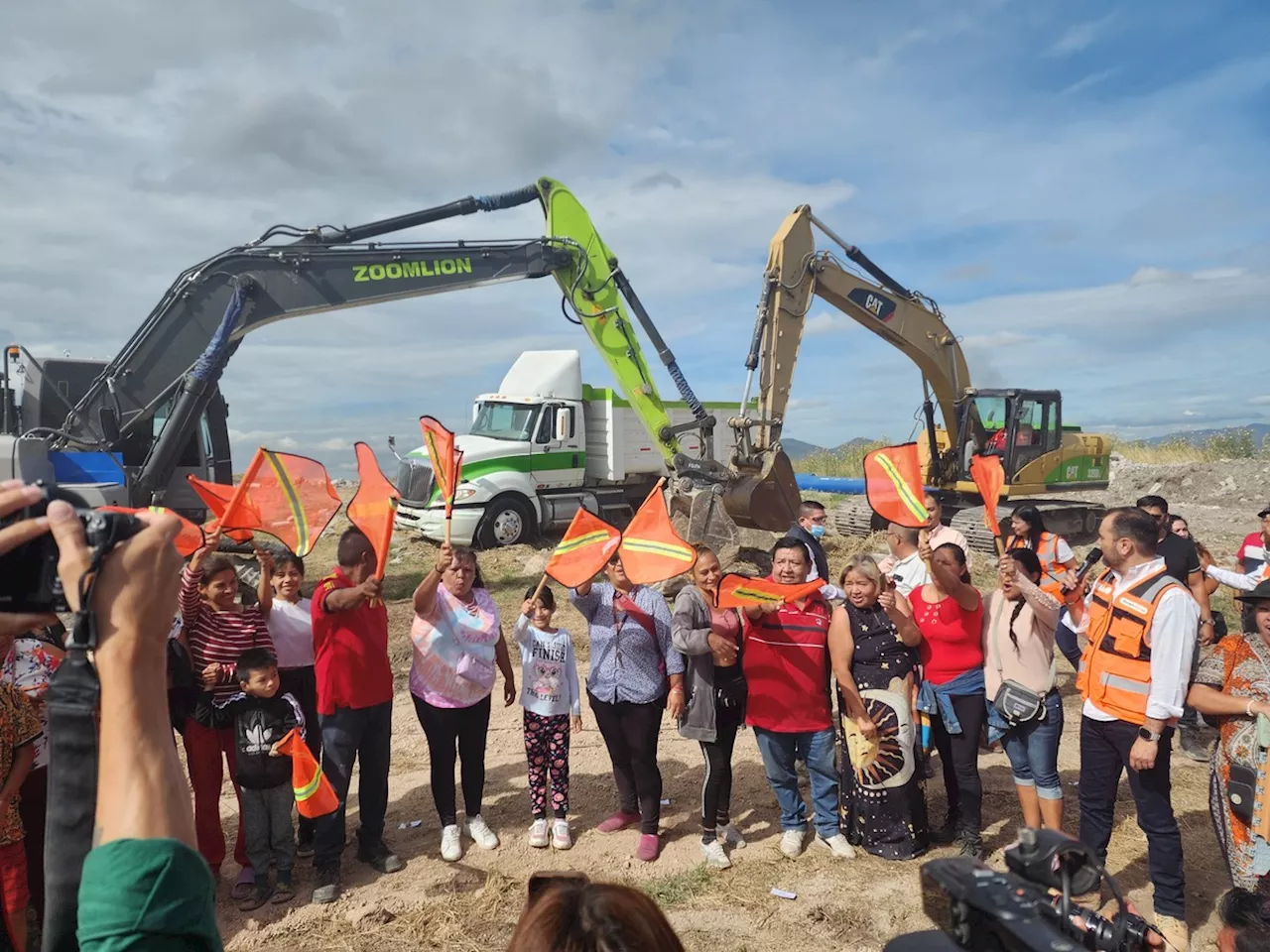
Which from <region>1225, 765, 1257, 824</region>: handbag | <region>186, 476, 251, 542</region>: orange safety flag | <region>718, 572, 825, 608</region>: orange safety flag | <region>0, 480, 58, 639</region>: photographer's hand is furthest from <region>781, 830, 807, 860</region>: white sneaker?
<region>0, 480, 58, 639</region>: photographer's hand

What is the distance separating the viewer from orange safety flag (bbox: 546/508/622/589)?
444 centimetres

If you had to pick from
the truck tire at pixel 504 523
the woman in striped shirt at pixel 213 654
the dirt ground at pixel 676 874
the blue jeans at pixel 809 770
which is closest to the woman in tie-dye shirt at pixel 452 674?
the dirt ground at pixel 676 874

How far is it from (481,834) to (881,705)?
248 cm

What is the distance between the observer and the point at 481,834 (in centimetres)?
473

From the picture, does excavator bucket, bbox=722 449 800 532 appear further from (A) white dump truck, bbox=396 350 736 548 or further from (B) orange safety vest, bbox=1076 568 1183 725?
(B) orange safety vest, bbox=1076 568 1183 725

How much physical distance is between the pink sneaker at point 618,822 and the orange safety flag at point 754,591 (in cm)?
162

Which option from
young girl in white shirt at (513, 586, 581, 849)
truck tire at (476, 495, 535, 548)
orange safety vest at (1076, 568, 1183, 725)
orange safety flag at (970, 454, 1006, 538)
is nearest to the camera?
orange safety vest at (1076, 568, 1183, 725)

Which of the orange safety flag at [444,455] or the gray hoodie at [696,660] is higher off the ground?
the orange safety flag at [444,455]

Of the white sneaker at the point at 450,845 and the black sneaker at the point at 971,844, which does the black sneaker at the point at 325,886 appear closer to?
the white sneaker at the point at 450,845

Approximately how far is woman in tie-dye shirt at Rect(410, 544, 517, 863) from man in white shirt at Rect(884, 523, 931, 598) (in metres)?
2.82

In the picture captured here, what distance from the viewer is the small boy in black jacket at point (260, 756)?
4.10 m

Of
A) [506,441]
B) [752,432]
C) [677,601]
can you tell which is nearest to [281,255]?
[506,441]

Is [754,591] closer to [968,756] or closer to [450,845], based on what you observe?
[968,756]

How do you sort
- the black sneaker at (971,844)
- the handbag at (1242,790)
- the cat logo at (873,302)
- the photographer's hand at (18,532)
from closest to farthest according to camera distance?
the photographer's hand at (18,532) < the handbag at (1242,790) < the black sneaker at (971,844) < the cat logo at (873,302)
